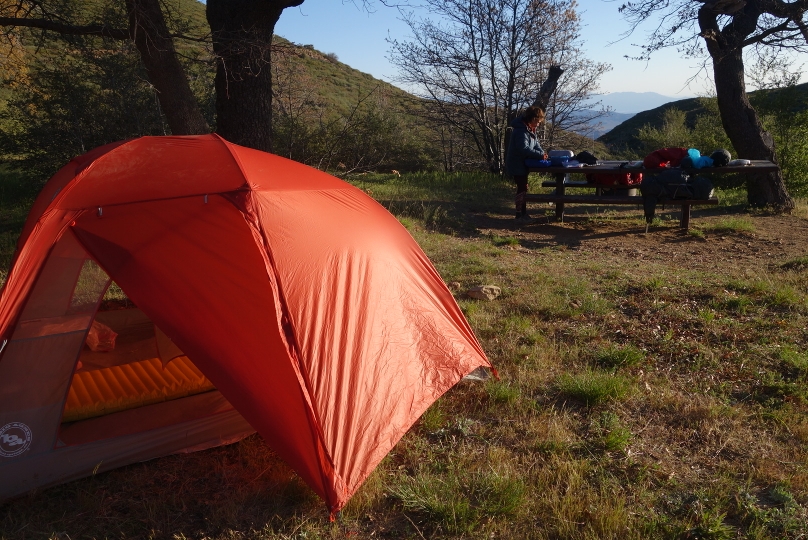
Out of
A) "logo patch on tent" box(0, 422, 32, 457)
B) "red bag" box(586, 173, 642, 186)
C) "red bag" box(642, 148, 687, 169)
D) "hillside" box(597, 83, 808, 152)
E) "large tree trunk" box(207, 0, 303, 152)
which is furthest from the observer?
"hillside" box(597, 83, 808, 152)

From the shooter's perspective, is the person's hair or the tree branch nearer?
the tree branch

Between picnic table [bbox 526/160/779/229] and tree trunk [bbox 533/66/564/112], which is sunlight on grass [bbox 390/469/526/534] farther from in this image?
tree trunk [bbox 533/66/564/112]

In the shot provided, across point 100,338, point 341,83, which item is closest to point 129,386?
point 100,338

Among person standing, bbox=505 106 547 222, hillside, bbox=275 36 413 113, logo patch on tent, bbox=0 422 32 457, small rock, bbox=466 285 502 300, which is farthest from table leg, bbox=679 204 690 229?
hillside, bbox=275 36 413 113

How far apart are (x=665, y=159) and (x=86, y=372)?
7.80m

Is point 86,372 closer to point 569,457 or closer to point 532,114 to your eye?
point 569,457

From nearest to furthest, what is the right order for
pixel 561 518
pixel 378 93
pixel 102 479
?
pixel 561 518 < pixel 102 479 < pixel 378 93

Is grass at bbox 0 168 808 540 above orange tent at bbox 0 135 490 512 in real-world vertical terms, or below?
below

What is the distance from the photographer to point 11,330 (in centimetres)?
309

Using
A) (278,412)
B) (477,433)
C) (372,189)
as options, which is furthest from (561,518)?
(372,189)

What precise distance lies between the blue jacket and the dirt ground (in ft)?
3.02

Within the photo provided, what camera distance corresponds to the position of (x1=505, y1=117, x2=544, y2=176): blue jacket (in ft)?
30.5

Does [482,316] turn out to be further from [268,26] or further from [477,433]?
[268,26]

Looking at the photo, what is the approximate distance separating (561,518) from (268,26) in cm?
638
